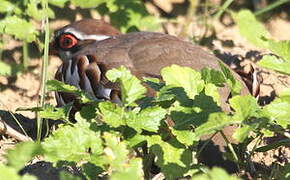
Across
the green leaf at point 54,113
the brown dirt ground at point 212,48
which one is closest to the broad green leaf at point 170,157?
the green leaf at point 54,113

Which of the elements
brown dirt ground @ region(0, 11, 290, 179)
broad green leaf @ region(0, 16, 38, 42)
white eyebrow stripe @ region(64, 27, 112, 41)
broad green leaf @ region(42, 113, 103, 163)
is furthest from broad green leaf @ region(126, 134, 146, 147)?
white eyebrow stripe @ region(64, 27, 112, 41)

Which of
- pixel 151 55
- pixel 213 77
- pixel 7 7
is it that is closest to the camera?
pixel 213 77

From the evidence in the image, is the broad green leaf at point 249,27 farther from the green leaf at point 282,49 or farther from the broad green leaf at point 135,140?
the broad green leaf at point 135,140

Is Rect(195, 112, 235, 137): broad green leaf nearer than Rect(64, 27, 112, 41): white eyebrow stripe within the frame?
Yes

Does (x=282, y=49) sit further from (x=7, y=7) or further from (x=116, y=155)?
(x=7, y=7)

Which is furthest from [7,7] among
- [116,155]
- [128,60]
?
[116,155]

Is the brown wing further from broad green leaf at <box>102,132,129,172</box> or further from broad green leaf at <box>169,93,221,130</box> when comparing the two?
broad green leaf at <box>102,132,129,172</box>
